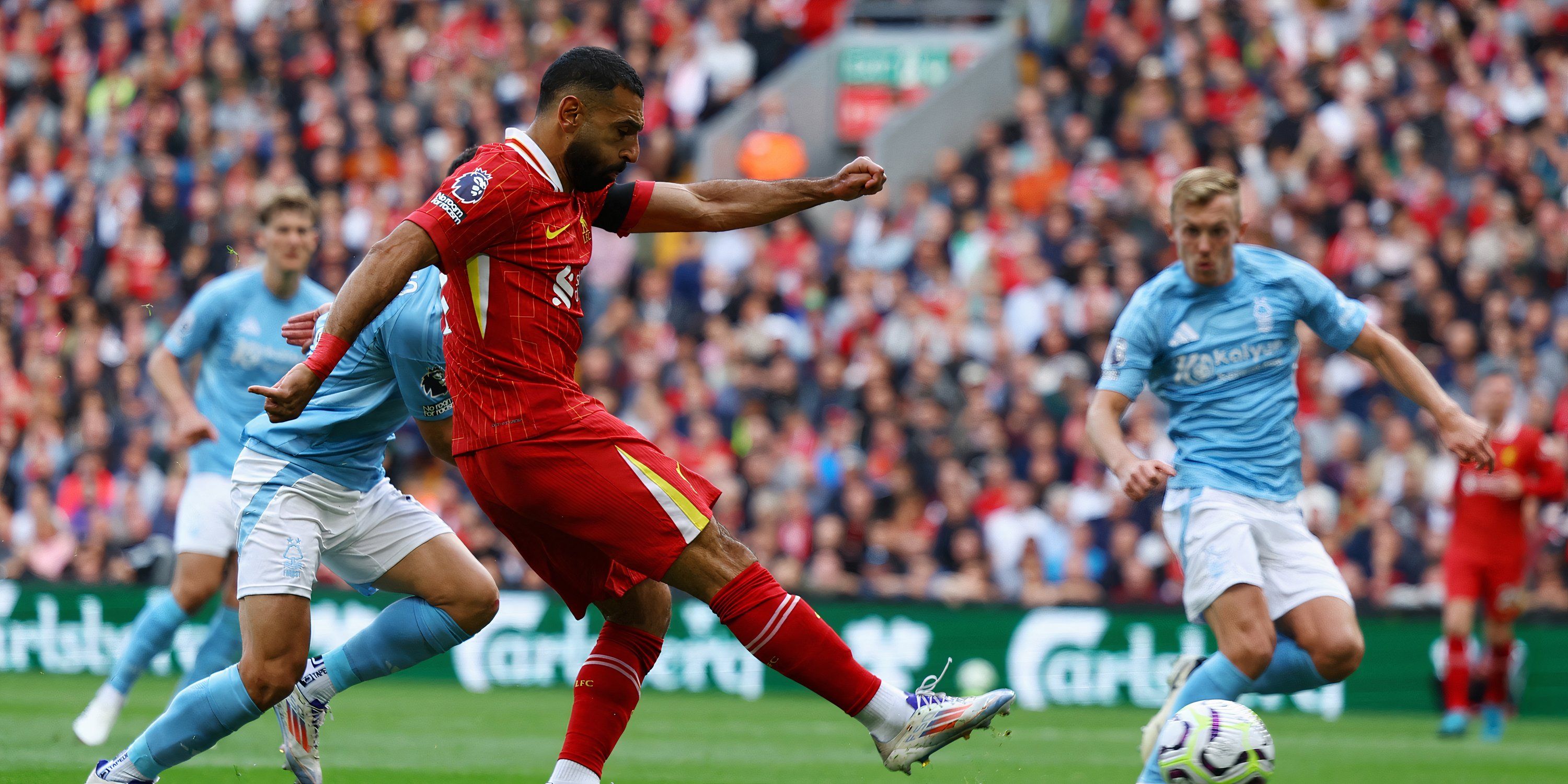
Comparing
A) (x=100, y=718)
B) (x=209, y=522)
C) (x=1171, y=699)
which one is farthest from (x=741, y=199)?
(x=100, y=718)

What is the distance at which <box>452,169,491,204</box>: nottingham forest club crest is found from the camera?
533cm

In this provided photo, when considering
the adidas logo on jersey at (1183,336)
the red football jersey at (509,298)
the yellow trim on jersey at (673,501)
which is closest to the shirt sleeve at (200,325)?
the red football jersey at (509,298)

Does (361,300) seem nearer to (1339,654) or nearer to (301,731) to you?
(301,731)

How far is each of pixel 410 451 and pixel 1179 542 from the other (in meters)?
11.1

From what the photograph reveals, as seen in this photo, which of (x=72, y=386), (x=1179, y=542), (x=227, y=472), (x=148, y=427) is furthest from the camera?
(x=72, y=386)

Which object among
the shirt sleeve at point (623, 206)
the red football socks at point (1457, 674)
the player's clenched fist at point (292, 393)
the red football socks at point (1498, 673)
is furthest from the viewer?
the red football socks at point (1498, 673)

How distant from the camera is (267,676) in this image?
600 cm

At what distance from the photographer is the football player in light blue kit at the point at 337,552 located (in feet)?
19.8

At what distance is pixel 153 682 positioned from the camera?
1420 centimetres

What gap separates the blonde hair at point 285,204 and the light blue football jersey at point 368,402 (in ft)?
6.90

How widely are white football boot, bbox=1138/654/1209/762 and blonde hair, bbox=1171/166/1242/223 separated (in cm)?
191

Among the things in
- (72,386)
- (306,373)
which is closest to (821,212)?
(72,386)

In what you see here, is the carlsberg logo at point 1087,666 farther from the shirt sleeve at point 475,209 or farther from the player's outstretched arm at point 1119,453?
the shirt sleeve at point 475,209

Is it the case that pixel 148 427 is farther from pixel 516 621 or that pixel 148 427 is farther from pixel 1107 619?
pixel 1107 619
